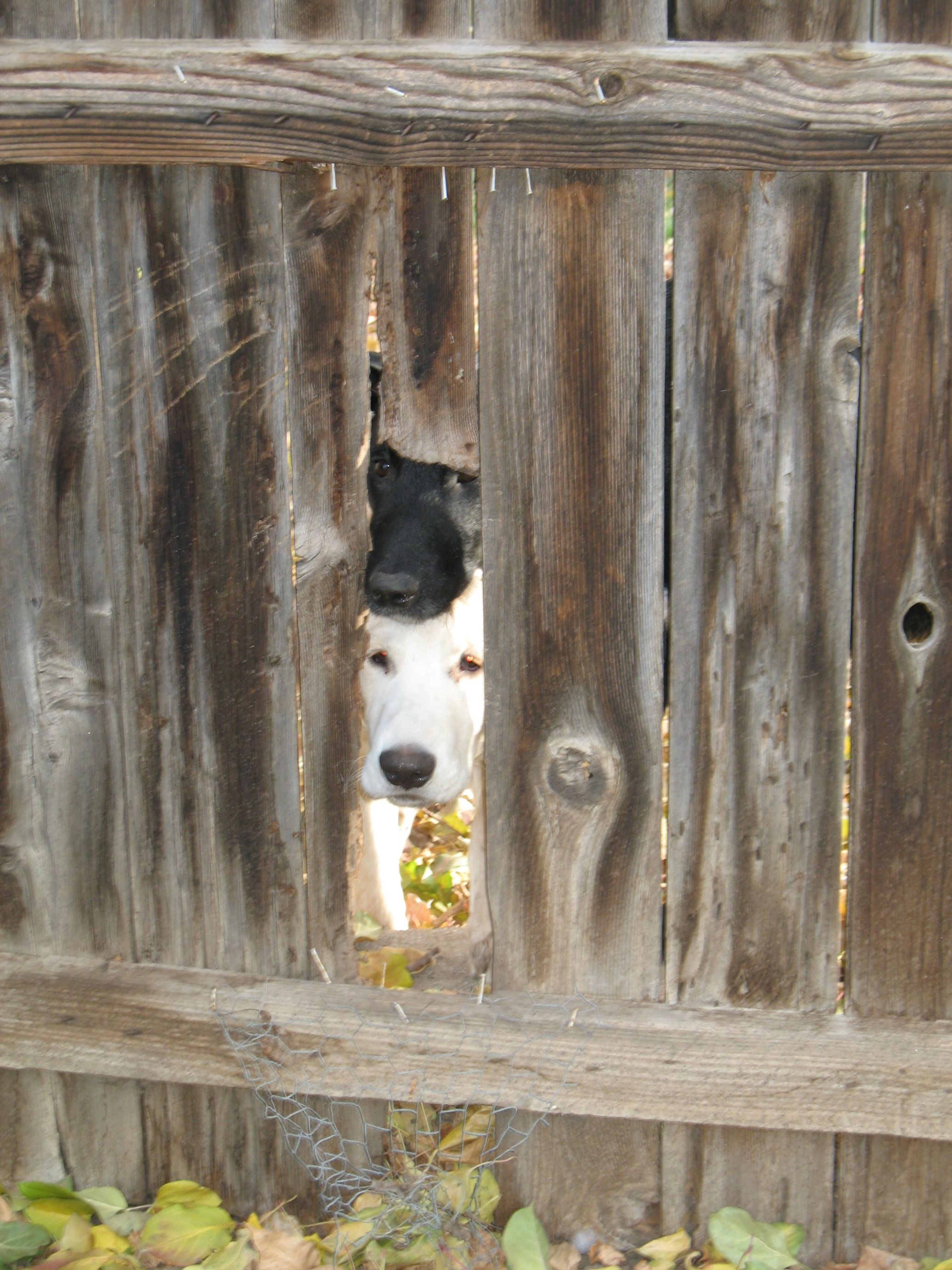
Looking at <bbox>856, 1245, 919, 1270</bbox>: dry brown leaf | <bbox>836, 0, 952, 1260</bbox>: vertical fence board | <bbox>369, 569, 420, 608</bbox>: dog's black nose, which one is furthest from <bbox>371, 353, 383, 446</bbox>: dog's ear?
<bbox>856, 1245, 919, 1270</bbox>: dry brown leaf

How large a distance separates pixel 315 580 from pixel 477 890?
1.00m

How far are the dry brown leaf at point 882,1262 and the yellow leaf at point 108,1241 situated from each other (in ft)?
5.65

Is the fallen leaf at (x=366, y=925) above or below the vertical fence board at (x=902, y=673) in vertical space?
below

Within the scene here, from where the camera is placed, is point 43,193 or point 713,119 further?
point 43,193

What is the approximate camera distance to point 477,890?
3.03 metres

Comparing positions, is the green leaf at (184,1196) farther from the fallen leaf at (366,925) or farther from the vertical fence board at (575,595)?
the fallen leaf at (366,925)

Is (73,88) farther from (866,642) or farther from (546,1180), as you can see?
(546,1180)

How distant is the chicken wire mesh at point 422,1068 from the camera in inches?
104

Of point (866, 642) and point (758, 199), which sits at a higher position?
point (758, 199)

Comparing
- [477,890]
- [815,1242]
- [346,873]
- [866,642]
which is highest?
[866,642]

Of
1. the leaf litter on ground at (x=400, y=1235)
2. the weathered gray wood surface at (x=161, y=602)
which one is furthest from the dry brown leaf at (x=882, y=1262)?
the weathered gray wood surface at (x=161, y=602)

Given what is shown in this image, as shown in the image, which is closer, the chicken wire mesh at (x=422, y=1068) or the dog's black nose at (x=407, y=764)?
the chicken wire mesh at (x=422, y=1068)

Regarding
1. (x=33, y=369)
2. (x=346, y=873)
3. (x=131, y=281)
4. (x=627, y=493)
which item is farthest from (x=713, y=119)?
(x=346, y=873)

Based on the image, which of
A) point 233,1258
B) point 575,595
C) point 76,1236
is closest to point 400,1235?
point 233,1258
